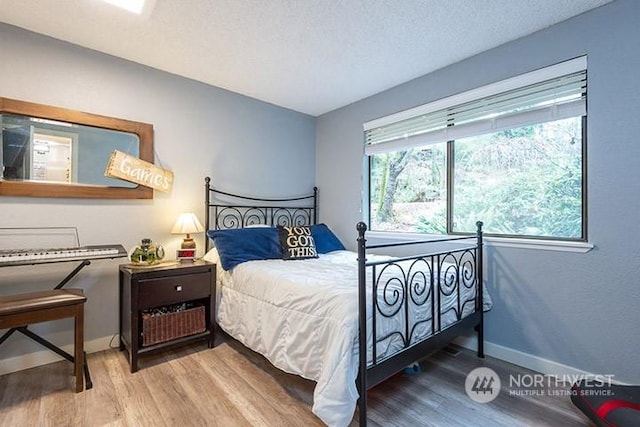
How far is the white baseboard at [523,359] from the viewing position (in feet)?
6.45

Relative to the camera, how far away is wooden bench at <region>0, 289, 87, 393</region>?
64.3 inches

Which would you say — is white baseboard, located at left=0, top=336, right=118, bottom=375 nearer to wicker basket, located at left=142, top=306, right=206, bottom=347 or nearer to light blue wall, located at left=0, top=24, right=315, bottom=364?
light blue wall, located at left=0, top=24, right=315, bottom=364

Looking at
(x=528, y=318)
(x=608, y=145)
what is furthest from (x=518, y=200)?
(x=528, y=318)

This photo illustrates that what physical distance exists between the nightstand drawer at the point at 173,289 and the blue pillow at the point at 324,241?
112 centimetres

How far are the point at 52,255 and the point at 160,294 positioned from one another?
2.23 ft

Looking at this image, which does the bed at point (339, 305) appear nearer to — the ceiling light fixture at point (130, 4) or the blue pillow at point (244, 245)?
the blue pillow at point (244, 245)

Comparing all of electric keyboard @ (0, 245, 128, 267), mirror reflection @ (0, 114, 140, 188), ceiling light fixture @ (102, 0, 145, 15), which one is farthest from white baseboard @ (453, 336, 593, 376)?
ceiling light fixture @ (102, 0, 145, 15)

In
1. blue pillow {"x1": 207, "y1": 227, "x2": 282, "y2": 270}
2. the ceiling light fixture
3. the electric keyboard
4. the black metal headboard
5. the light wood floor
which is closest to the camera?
the light wood floor

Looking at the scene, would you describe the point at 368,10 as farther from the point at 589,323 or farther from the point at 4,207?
the point at 4,207

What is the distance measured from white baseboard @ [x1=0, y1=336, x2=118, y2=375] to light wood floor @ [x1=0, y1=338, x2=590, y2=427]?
6cm

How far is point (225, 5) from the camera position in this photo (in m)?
1.84

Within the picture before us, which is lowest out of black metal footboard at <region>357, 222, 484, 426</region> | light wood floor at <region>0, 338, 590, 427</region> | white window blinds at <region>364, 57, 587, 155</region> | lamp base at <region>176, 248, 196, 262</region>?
light wood floor at <region>0, 338, 590, 427</region>

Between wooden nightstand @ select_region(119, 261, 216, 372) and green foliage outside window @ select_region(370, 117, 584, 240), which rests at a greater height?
green foliage outside window @ select_region(370, 117, 584, 240)

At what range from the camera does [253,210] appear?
10.9ft
